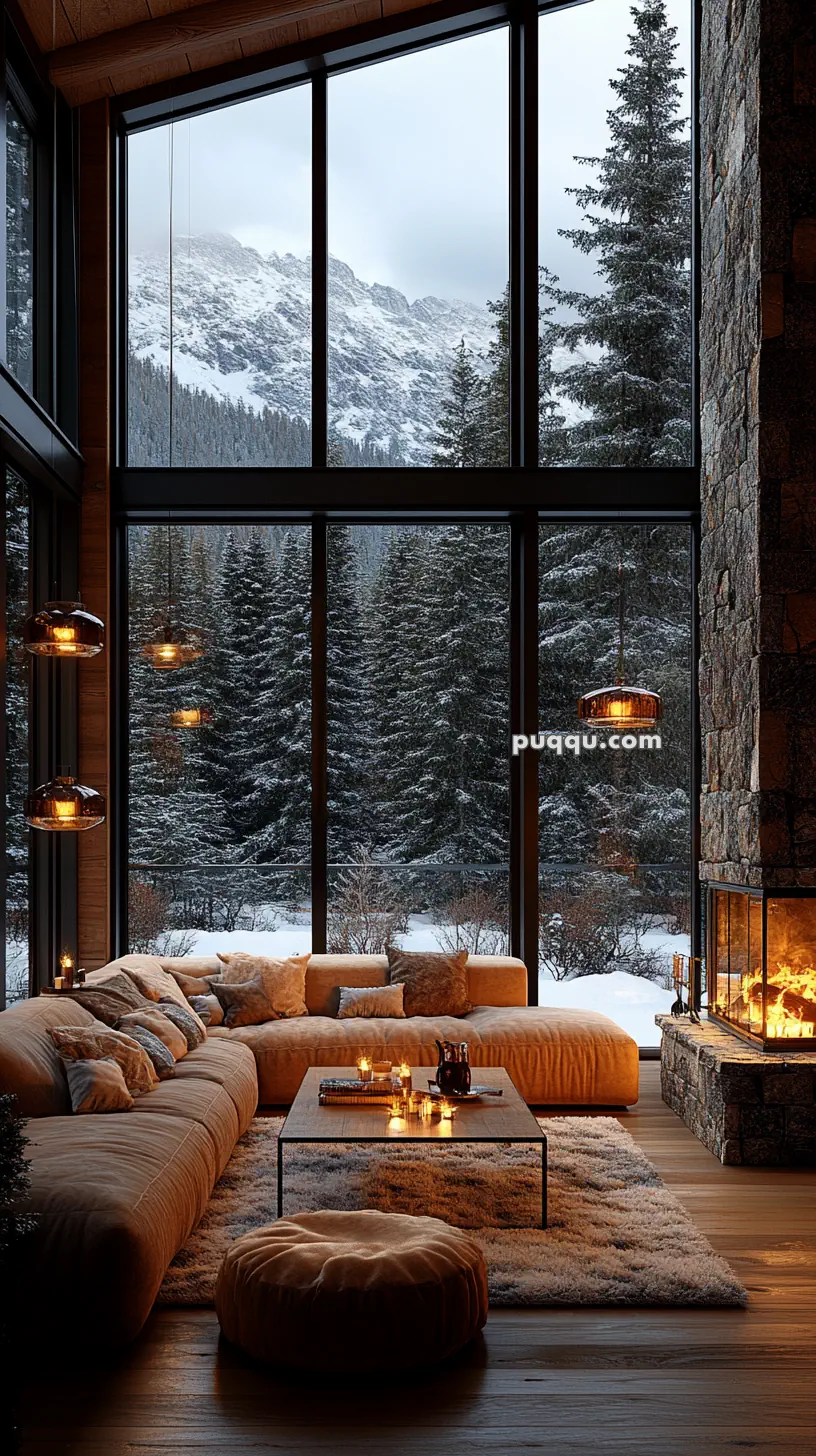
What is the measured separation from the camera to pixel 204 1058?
6141mm

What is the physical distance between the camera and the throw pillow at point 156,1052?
5707mm

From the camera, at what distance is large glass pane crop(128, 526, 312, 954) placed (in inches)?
321

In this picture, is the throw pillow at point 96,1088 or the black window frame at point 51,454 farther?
the black window frame at point 51,454

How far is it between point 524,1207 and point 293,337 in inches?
226

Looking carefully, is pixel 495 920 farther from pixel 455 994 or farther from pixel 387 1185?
pixel 387 1185

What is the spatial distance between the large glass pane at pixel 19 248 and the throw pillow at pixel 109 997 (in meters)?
3.21

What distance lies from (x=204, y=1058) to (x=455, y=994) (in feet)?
5.75

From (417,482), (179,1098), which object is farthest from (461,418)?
(179,1098)

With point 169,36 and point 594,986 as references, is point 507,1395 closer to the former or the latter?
point 594,986

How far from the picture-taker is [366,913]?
8219 millimetres

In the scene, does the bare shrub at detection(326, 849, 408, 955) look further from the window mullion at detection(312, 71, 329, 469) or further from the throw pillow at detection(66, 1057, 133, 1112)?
the throw pillow at detection(66, 1057, 133, 1112)

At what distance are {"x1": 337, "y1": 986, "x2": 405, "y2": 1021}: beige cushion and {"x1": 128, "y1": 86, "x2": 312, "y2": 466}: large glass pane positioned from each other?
11.4ft

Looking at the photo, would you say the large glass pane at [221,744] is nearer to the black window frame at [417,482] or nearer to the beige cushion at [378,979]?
the black window frame at [417,482]

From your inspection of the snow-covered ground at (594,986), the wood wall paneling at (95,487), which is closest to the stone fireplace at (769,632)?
the snow-covered ground at (594,986)
